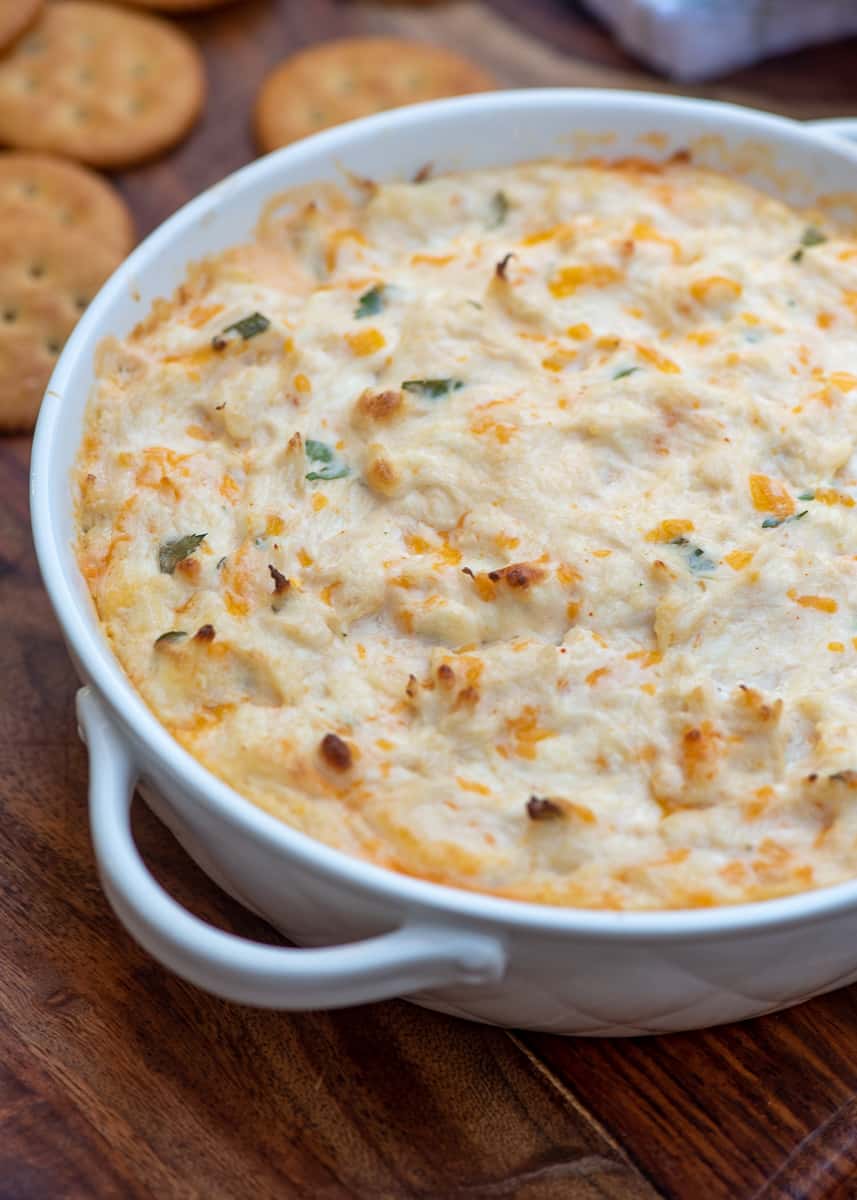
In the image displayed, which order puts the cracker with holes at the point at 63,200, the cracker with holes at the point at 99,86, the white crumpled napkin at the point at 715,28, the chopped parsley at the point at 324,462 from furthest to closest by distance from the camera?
the white crumpled napkin at the point at 715,28 → the cracker with holes at the point at 99,86 → the cracker with holes at the point at 63,200 → the chopped parsley at the point at 324,462

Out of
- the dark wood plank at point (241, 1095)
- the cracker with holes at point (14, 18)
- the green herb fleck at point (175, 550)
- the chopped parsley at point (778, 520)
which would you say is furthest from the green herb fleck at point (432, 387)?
the cracker with holes at point (14, 18)

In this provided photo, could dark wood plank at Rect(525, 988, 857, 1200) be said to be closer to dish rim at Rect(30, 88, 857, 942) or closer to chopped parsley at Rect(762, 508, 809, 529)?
dish rim at Rect(30, 88, 857, 942)

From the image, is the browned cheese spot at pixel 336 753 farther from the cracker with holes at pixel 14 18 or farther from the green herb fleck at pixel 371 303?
the cracker with holes at pixel 14 18

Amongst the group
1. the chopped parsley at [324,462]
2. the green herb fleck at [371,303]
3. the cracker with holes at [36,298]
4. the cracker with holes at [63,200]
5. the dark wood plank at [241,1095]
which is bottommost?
the dark wood plank at [241,1095]

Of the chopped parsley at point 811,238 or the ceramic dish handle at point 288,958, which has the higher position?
the chopped parsley at point 811,238

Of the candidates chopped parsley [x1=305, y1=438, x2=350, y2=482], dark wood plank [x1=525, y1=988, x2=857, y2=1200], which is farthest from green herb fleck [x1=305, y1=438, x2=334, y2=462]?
dark wood plank [x1=525, y1=988, x2=857, y2=1200]

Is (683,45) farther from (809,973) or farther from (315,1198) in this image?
(315,1198)

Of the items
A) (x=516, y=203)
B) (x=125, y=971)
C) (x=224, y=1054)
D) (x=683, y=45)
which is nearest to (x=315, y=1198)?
(x=224, y=1054)
